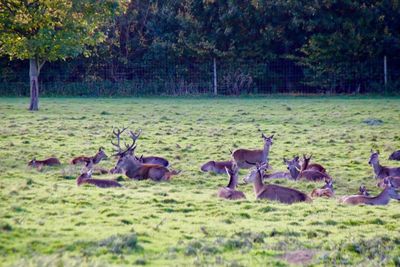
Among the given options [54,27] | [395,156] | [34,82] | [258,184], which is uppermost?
[54,27]

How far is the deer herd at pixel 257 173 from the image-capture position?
10.7 metres

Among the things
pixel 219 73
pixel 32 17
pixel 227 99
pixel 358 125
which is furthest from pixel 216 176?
pixel 219 73

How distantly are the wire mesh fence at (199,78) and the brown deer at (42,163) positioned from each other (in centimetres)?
2217

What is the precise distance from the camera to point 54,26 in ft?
82.7

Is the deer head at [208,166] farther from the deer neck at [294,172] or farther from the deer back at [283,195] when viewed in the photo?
the deer back at [283,195]

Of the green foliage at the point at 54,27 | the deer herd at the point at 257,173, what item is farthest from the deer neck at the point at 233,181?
the green foliage at the point at 54,27

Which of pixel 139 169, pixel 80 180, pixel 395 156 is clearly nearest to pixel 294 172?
pixel 139 169

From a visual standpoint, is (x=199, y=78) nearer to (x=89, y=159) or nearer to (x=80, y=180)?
(x=89, y=159)

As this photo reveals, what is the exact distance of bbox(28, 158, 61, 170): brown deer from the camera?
523 inches

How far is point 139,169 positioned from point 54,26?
529 inches

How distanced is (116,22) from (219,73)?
5974mm

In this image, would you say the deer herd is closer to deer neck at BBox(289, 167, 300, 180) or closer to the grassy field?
deer neck at BBox(289, 167, 300, 180)

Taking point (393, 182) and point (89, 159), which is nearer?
point (393, 182)

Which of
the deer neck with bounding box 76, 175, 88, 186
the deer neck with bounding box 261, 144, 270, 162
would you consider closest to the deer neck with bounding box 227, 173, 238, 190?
the deer neck with bounding box 76, 175, 88, 186
